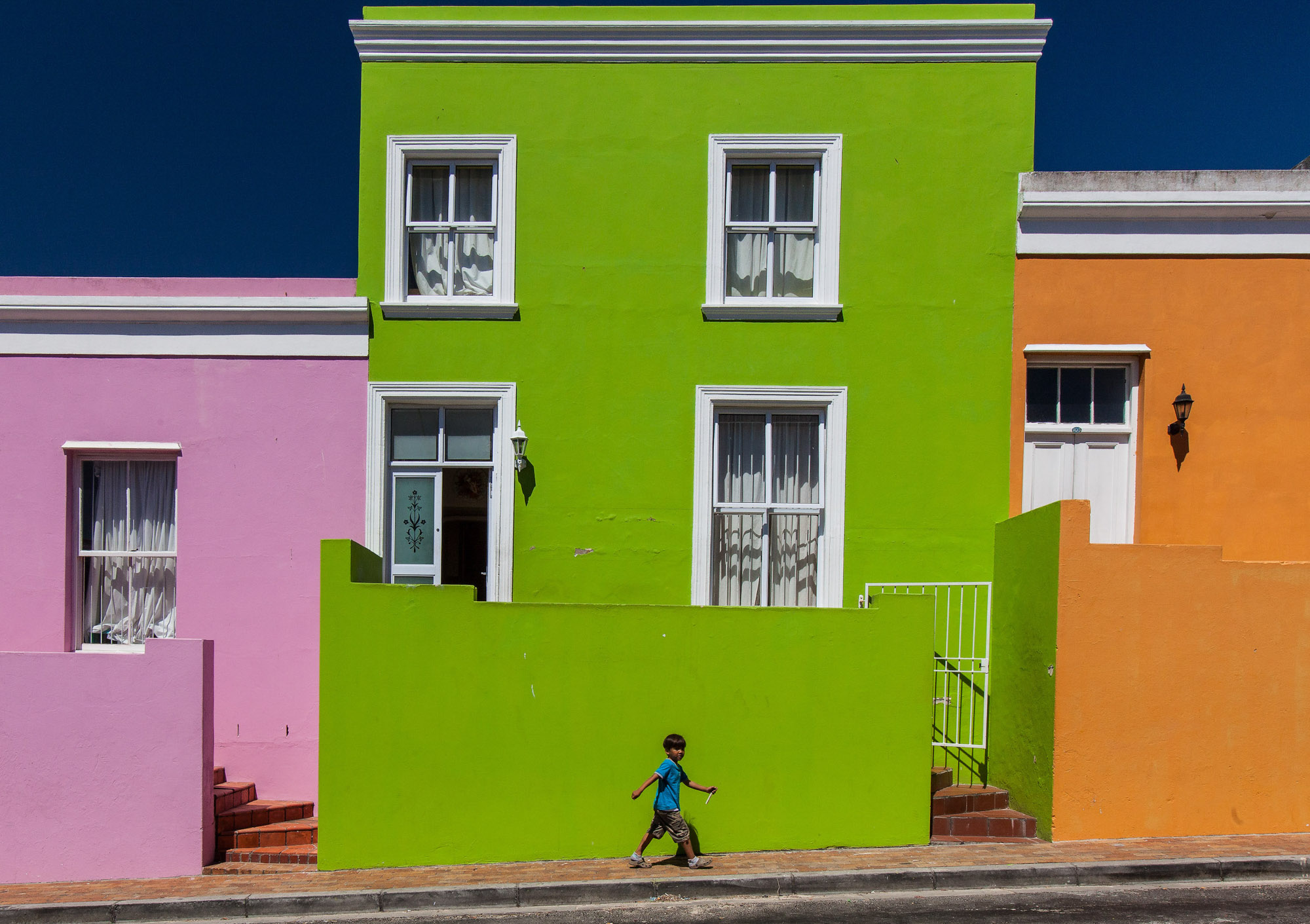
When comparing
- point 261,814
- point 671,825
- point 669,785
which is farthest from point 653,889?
point 261,814

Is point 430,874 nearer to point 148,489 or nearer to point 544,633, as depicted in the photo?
point 544,633

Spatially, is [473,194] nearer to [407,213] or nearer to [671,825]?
[407,213]

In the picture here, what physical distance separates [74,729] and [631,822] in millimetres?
4933

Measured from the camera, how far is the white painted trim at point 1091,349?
8961 millimetres

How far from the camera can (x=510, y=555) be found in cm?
909

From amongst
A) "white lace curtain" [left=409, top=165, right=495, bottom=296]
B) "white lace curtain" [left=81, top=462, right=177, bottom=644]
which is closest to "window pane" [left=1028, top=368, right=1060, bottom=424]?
"white lace curtain" [left=409, top=165, right=495, bottom=296]

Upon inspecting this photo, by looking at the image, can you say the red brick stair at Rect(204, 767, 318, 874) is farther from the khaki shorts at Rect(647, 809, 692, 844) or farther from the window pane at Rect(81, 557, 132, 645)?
the khaki shorts at Rect(647, 809, 692, 844)

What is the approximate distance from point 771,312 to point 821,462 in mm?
1619

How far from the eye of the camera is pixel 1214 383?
8977 mm

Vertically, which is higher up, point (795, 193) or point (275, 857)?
point (795, 193)

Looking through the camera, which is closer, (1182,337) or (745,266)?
(1182,337)

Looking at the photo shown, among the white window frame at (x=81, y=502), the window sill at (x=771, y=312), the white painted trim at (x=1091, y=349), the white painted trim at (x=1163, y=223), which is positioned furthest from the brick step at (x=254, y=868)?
the white painted trim at (x=1163, y=223)

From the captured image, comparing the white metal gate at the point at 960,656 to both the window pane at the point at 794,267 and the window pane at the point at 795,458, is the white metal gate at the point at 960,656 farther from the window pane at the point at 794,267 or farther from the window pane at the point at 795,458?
the window pane at the point at 794,267

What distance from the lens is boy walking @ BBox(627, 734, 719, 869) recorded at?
7227mm
